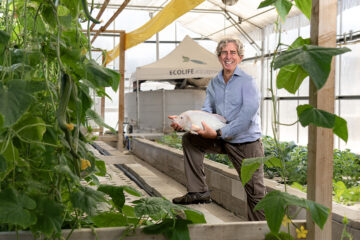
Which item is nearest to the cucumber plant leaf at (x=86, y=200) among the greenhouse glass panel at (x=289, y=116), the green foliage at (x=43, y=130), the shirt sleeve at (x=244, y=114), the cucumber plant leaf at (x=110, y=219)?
the green foliage at (x=43, y=130)

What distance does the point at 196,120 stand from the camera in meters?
2.68

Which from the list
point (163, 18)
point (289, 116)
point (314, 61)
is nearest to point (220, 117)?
point (314, 61)

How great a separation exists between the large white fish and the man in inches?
1.4

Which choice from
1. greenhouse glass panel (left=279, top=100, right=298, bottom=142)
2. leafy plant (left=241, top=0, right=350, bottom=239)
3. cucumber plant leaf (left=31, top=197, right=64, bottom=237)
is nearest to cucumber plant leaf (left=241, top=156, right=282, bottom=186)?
leafy plant (left=241, top=0, right=350, bottom=239)

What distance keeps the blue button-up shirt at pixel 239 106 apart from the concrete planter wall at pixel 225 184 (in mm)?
447

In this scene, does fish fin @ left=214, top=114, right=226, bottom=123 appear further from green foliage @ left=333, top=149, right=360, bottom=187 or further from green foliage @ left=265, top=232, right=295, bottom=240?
green foliage @ left=265, top=232, right=295, bottom=240

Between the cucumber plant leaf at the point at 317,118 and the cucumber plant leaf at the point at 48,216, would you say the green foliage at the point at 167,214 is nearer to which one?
the cucumber plant leaf at the point at 48,216

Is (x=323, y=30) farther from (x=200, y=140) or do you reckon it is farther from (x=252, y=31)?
(x=252, y=31)

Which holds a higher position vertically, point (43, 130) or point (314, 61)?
point (314, 61)

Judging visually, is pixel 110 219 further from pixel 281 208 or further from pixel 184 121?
pixel 184 121

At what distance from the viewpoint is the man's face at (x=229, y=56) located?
2863 millimetres

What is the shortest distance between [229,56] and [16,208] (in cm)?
210

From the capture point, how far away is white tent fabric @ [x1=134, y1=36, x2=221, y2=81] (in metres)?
7.75

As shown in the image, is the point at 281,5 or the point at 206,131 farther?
the point at 206,131
